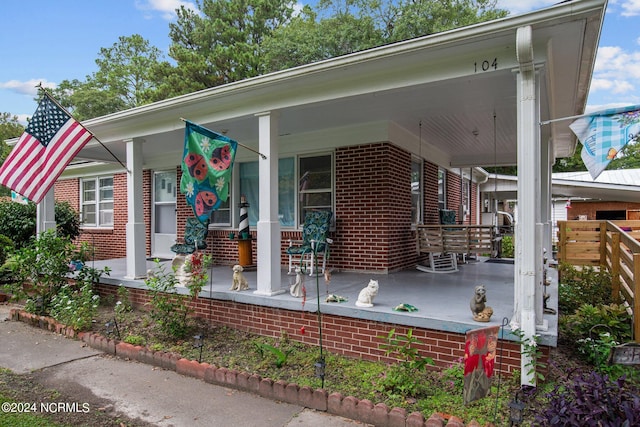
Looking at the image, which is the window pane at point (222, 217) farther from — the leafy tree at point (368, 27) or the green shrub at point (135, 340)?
the leafy tree at point (368, 27)

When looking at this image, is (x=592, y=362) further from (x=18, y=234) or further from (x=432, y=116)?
(x=18, y=234)

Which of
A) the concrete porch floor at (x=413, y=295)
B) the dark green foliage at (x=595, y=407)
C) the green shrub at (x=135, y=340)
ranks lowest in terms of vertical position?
the green shrub at (x=135, y=340)

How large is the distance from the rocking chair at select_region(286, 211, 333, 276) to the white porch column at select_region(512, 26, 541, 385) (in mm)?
3060

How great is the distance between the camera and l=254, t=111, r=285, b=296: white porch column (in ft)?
15.8

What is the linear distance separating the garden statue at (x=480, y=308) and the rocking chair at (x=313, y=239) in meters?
2.75

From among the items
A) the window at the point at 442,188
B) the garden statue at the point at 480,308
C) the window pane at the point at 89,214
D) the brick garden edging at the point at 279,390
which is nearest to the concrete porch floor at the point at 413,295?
the garden statue at the point at 480,308

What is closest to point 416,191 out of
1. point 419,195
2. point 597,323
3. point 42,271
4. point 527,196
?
point 419,195

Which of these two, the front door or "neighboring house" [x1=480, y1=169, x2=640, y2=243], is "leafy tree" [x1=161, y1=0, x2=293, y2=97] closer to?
the front door

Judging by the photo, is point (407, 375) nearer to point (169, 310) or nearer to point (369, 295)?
point (369, 295)

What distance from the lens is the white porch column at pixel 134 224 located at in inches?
243

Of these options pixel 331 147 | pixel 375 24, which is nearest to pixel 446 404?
pixel 331 147

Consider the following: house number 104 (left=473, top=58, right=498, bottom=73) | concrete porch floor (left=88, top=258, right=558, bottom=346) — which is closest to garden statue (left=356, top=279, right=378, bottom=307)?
concrete porch floor (left=88, top=258, right=558, bottom=346)

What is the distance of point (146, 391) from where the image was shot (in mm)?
3516

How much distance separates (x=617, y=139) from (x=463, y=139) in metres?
4.55
